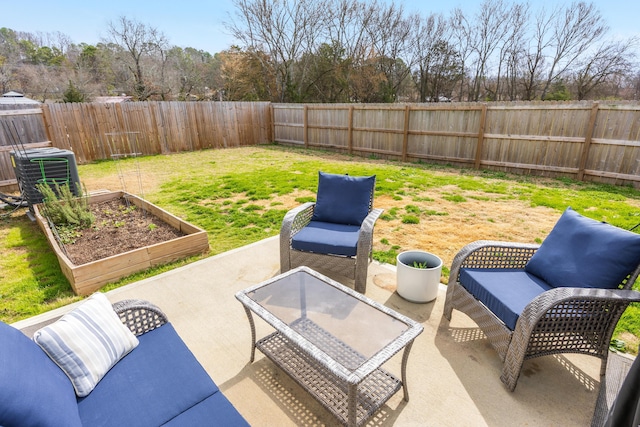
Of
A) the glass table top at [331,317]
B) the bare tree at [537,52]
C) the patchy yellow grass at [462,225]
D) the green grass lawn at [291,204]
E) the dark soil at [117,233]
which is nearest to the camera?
the glass table top at [331,317]

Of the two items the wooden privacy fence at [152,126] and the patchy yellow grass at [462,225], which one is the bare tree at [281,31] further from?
the patchy yellow grass at [462,225]

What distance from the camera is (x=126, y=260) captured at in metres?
3.41

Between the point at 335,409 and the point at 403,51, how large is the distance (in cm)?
2575

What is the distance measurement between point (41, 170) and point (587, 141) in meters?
10.2

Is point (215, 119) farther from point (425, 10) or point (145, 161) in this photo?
point (425, 10)

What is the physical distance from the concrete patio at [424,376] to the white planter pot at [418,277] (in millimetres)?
86

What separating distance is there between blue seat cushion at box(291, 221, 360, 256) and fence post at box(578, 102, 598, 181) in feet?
22.0

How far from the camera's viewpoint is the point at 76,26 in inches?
977

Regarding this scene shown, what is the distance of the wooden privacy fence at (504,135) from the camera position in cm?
679

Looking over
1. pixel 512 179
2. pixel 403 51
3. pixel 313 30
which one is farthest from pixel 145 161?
pixel 403 51

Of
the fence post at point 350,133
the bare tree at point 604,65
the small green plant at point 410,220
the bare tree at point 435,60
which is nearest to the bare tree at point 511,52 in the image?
the bare tree at point 435,60

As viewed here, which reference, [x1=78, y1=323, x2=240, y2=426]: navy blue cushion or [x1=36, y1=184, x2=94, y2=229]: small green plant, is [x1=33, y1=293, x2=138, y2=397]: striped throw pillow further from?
[x1=36, y1=184, x2=94, y2=229]: small green plant

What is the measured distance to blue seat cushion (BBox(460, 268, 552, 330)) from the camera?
6.93 ft

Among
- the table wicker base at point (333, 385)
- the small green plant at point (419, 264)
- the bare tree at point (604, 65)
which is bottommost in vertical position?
the table wicker base at point (333, 385)
